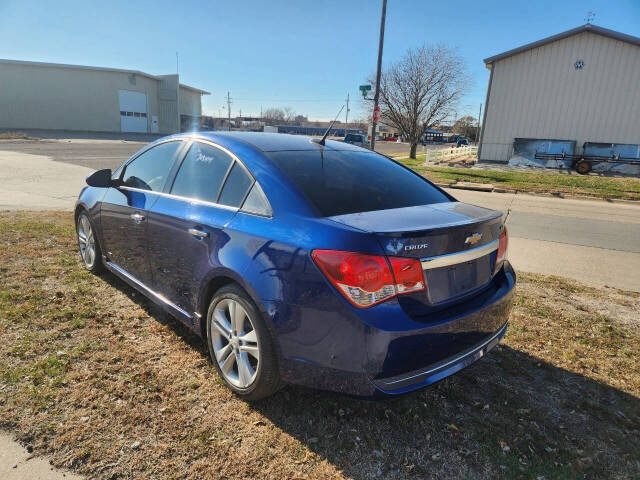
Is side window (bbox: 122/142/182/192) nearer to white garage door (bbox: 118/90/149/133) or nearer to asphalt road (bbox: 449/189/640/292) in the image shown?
asphalt road (bbox: 449/189/640/292)

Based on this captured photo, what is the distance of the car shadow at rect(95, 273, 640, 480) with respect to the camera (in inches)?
87.3

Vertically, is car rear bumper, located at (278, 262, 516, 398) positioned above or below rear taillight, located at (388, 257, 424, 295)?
below

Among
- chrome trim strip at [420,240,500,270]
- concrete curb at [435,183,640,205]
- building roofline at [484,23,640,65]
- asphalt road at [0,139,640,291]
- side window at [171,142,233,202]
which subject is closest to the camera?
chrome trim strip at [420,240,500,270]

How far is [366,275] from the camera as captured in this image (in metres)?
2.01

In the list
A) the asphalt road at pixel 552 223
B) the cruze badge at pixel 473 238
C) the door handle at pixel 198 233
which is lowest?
the asphalt road at pixel 552 223

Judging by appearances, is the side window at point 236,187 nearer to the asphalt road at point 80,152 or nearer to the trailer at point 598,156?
the asphalt road at point 80,152

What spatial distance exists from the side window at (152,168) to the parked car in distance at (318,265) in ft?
0.12

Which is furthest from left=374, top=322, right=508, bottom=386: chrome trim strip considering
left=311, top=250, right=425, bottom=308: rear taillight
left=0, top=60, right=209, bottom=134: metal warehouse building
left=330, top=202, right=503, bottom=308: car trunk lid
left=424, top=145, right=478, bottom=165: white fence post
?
left=0, top=60, right=209, bottom=134: metal warehouse building

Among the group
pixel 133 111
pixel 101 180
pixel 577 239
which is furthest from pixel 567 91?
pixel 133 111

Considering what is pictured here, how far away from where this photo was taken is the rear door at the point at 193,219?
8.83 feet

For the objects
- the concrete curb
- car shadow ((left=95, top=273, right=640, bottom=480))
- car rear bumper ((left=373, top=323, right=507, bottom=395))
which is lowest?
car shadow ((left=95, top=273, right=640, bottom=480))

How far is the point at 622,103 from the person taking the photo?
867 inches

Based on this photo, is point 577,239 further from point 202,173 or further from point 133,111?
point 133,111

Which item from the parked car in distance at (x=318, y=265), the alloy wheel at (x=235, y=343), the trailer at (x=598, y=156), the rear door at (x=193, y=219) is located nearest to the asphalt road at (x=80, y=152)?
the rear door at (x=193, y=219)
